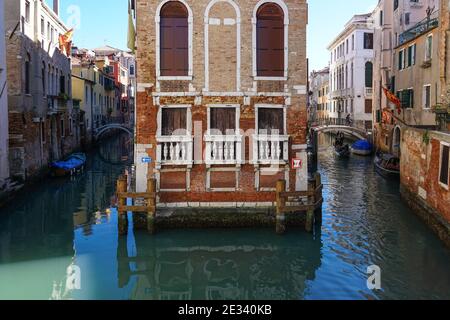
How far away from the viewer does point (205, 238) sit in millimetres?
13367

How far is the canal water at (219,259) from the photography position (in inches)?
400

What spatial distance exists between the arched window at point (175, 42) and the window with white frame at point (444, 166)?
299 inches

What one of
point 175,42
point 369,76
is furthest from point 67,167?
point 369,76

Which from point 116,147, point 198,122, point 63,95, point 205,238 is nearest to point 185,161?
point 198,122

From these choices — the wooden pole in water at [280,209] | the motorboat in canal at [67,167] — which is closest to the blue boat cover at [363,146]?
the motorboat in canal at [67,167]

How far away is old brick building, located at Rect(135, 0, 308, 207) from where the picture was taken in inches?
536

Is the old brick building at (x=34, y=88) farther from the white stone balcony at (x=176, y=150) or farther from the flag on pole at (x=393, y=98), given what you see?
the flag on pole at (x=393, y=98)

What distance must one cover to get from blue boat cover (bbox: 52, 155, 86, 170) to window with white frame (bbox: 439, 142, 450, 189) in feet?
60.7

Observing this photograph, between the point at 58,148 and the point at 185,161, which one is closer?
the point at 185,161

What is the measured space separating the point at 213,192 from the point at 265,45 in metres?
4.59

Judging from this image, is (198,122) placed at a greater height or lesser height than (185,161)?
greater

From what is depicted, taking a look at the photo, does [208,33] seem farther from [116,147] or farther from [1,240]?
[116,147]
